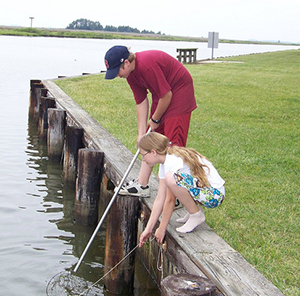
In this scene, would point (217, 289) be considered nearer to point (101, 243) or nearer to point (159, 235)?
point (159, 235)

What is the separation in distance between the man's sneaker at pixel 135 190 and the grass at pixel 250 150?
66 centimetres

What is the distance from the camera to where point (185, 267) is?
3.29m

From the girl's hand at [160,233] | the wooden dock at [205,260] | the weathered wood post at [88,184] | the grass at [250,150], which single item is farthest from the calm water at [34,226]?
the girl's hand at [160,233]

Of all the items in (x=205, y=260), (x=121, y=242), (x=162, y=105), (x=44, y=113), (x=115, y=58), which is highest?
(x=115, y=58)

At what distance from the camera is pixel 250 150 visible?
7.17 meters

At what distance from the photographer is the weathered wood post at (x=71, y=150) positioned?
23.4ft

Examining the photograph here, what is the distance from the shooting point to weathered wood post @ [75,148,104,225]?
5.60 metres

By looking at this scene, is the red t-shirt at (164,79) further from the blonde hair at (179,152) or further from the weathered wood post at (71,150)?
the weathered wood post at (71,150)

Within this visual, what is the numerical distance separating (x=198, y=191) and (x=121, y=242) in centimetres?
103

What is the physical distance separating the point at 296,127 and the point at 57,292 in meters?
5.93

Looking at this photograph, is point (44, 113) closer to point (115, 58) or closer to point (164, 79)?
point (115, 58)

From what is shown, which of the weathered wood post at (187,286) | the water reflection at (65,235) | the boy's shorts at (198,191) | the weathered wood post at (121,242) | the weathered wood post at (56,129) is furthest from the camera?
the weathered wood post at (56,129)

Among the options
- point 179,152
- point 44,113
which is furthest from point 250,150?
point 44,113

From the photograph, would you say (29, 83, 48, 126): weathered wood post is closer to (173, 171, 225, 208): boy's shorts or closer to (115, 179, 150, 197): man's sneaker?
(115, 179, 150, 197): man's sneaker
